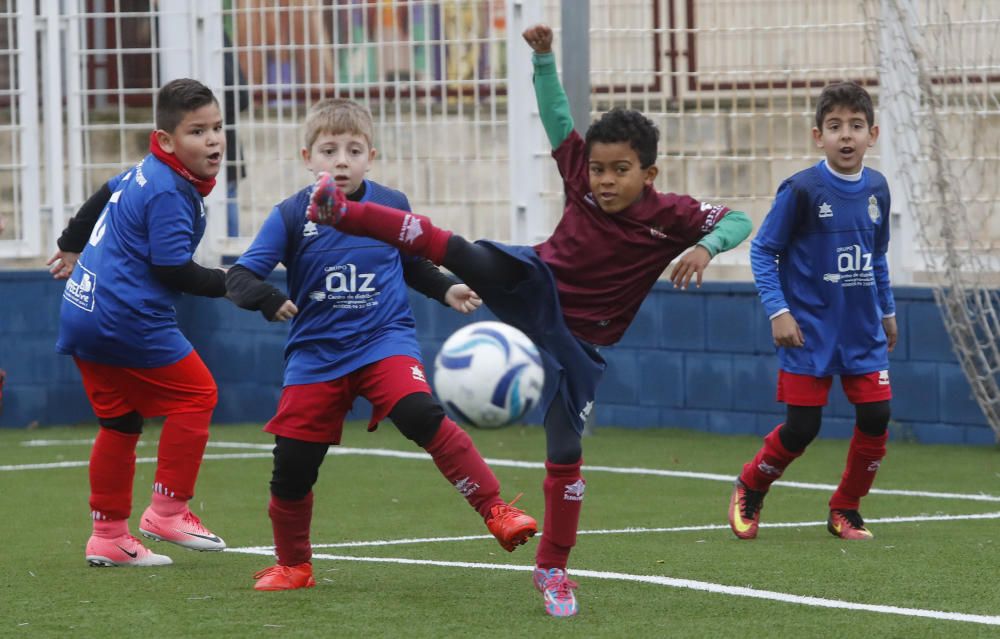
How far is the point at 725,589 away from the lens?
5496 millimetres

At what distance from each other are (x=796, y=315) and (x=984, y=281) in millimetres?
2924

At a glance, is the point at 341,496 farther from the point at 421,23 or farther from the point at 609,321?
the point at 421,23

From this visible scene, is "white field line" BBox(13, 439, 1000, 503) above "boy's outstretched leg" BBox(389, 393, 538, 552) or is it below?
below

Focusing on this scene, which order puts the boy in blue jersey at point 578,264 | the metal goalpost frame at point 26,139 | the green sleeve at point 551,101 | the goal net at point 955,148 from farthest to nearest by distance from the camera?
the metal goalpost frame at point 26,139
the goal net at point 955,148
the green sleeve at point 551,101
the boy in blue jersey at point 578,264

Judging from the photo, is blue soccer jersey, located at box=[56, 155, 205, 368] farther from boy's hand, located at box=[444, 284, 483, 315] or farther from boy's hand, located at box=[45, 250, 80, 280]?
boy's hand, located at box=[444, 284, 483, 315]

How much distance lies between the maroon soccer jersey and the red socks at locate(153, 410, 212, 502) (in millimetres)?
1639

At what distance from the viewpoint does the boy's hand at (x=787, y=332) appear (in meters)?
6.72

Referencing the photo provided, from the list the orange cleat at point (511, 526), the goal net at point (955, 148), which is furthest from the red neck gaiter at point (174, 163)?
the goal net at point (955, 148)

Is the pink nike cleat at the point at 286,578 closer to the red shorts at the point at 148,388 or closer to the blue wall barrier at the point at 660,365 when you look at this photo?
the red shorts at the point at 148,388

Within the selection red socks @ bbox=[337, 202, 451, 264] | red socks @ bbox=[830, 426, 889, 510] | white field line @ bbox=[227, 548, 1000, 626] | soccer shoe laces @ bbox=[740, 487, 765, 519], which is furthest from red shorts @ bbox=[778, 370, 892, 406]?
red socks @ bbox=[337, 202, 451, 264]

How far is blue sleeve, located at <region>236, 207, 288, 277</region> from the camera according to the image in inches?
221

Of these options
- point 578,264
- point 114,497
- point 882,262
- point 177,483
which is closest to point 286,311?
point 578,264

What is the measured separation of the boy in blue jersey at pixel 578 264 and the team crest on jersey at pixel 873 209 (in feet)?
5.12

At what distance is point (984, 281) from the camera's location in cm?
958
